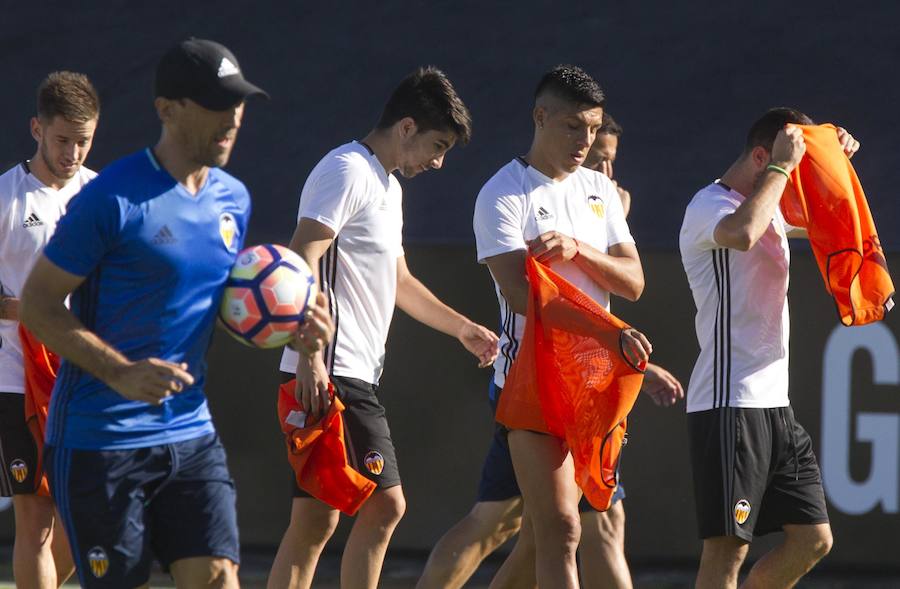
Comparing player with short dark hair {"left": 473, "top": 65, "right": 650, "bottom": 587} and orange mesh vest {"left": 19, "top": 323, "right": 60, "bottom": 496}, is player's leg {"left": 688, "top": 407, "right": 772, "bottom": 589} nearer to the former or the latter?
player with short dark hair {"left": 473, "top": 65, "right": 650, "bottom": 587}

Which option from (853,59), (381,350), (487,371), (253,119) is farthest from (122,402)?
(853,59)

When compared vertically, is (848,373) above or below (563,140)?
below

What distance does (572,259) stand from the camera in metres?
5.46

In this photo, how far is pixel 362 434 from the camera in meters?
5.50

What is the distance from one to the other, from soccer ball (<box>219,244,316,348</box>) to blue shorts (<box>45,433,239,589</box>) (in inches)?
13.6

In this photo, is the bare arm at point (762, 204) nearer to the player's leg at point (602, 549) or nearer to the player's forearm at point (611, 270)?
the player's forearm at point (611, 270)

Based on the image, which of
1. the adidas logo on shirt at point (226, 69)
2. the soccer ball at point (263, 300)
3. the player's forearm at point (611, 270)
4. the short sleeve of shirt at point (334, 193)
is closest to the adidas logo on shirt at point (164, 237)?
the soccer ball at point (263, 300)

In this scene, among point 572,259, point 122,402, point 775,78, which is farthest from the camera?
point 775,78

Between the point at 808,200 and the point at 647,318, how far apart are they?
2087mm

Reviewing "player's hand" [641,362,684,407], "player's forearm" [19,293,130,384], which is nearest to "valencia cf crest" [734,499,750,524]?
"player's hand" [641,362,684,407]

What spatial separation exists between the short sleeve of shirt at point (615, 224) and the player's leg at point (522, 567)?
1159mm

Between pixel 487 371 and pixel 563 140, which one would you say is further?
pixel 487 371

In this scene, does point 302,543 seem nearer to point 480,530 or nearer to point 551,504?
point 480,530

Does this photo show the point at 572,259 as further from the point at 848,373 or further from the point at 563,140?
the point at 848,373
